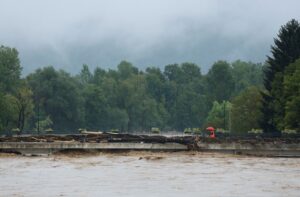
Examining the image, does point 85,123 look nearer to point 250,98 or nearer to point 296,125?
point 250,98

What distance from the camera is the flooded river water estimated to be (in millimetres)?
34125

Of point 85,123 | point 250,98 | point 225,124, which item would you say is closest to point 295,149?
point 250,98

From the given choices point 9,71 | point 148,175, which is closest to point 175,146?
point 148,175

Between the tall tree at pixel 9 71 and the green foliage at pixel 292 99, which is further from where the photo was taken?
the tall tree at pixel 9 71

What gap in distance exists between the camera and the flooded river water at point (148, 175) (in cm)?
3412

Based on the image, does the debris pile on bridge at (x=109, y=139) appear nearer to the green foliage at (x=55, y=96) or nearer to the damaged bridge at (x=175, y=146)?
the damaged bridge at (x=175, y=146)

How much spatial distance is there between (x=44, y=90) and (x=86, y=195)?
486 ft

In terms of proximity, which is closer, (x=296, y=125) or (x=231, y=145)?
(x=231, y=145)

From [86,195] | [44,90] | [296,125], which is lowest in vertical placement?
[86,195]

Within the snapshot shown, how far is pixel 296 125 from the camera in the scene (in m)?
83.4

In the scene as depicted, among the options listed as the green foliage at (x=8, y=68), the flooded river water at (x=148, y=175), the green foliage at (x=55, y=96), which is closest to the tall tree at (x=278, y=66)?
the flooded river water at (x=148, y=175)

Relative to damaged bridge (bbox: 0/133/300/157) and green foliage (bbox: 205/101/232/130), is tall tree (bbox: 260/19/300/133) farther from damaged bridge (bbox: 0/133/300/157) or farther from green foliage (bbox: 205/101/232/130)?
green foliage (bbox: 205/101/232/130)

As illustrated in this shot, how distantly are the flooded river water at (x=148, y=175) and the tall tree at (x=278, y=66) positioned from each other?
2995 cm

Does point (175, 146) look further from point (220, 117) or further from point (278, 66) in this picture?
point (220, 117)
